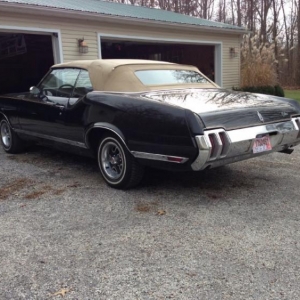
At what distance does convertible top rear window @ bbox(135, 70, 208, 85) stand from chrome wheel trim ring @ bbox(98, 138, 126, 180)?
901mm

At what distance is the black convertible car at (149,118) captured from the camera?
3570mm

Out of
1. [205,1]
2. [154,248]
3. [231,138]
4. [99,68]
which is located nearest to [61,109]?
[99,68]

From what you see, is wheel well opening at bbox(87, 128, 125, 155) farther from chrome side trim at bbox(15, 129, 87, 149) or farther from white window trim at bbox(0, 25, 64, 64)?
white window trim at bbox(0, 25, 64, 64)

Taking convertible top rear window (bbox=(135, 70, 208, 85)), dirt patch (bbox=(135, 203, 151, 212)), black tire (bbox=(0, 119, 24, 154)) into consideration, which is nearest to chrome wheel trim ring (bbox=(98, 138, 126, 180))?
dirt patch (bbox=(135, 203, 151, 212))

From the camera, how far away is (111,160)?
442 centimetres

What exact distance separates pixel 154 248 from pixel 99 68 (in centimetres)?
267

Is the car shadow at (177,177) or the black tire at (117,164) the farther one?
the car shadow at (177,177)

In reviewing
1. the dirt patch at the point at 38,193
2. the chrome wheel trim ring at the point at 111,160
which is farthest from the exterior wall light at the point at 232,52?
the dirt patch at the point at 38,193

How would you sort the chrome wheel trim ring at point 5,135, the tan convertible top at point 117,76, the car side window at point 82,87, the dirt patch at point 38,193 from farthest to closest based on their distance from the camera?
the chrome wheel trim ring at point 5,135, the car side window at point 82,87, the tan convertible top at point 117,76, the dirt patch at point 38,193

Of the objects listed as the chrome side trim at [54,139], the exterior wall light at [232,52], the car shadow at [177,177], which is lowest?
the car shadow at [177,177]

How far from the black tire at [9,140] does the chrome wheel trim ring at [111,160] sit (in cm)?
238

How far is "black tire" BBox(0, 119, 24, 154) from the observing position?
245 inches

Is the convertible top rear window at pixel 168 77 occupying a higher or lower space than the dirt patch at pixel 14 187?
higher

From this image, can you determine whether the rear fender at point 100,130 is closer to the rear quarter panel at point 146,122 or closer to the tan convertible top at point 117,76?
the rear quarter panel at point 146,122
